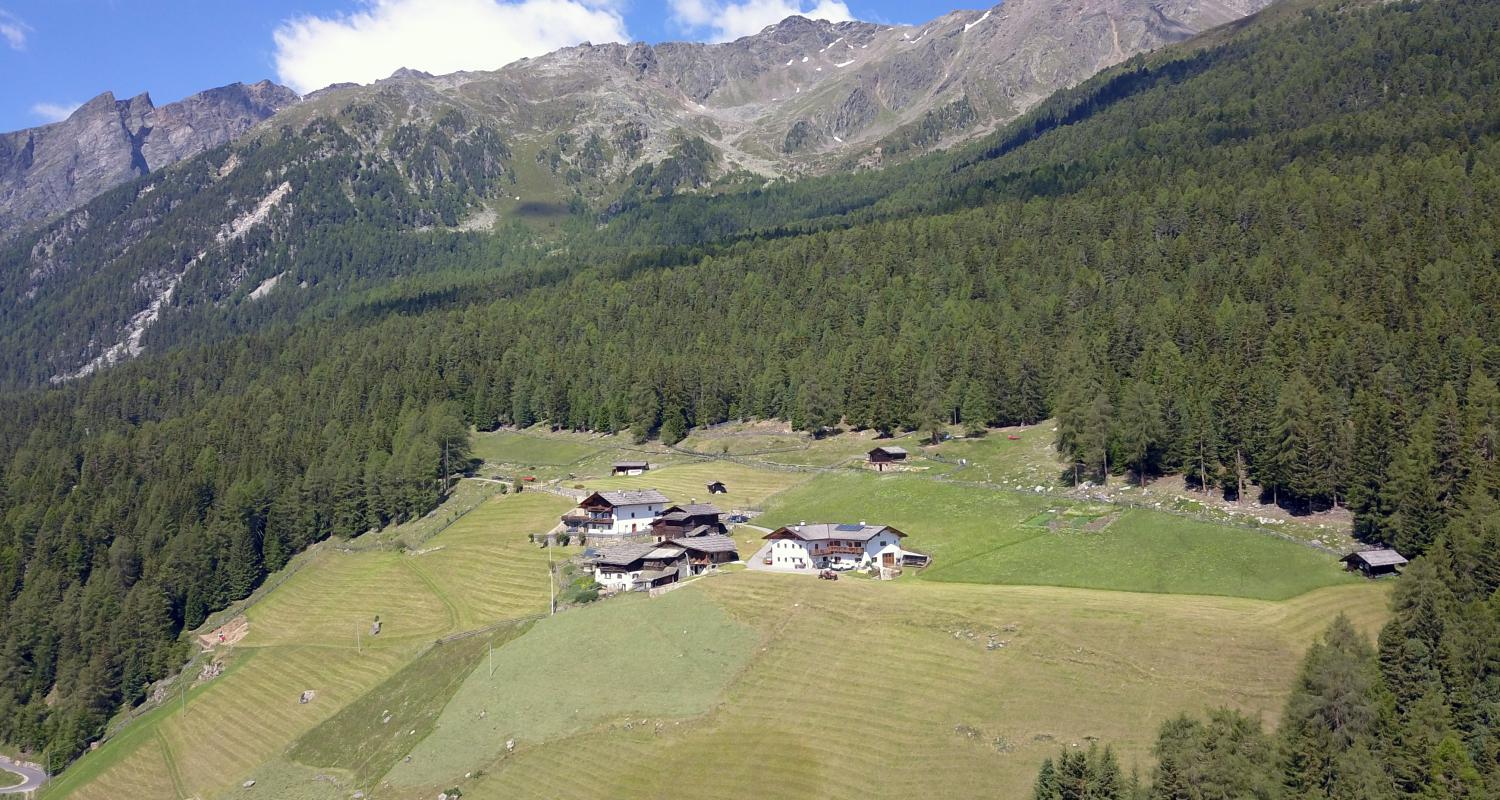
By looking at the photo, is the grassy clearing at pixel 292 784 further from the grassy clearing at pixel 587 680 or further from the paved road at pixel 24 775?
the paved road at pixel 24 775

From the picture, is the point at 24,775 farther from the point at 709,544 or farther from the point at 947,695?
the point at 947,695

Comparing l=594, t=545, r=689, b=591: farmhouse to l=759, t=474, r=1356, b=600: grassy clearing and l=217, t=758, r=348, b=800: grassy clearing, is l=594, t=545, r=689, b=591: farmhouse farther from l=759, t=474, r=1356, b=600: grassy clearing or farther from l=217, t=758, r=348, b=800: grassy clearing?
l=217, t=758, r=348, b=800: grassy clearing

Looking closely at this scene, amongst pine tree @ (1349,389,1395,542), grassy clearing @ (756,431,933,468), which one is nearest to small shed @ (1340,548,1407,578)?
pine tree @ (1349,389,1395,542)

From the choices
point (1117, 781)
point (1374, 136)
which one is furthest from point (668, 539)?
point (1374, 136)

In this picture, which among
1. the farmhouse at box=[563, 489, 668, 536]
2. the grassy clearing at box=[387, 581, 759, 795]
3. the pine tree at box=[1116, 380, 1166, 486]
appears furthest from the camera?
the farmhouse at box=[563, 489, 668, 536]

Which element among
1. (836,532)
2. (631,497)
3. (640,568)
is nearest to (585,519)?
(631,497)

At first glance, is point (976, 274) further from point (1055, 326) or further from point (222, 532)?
point (222, 532)
